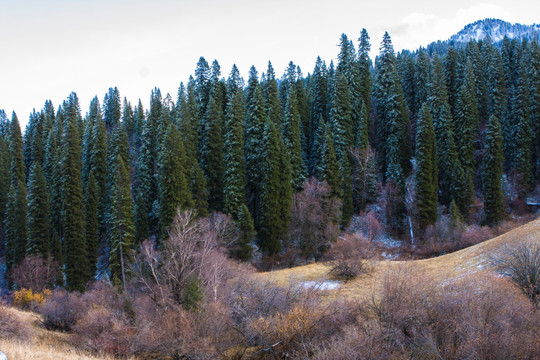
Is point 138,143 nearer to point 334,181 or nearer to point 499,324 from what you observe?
point 334,181

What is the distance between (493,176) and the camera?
4922 centimetres

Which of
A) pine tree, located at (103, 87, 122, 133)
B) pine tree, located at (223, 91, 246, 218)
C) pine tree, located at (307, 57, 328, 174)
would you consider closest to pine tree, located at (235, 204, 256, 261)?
pine tree, located at (223, 91, 246, 218)

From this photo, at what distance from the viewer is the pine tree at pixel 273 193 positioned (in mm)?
45594

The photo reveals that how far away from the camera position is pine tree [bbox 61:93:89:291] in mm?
46781

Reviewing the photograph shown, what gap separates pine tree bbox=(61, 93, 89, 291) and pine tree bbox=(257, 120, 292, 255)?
20829 millimetres

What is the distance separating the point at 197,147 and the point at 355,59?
94.5 ft

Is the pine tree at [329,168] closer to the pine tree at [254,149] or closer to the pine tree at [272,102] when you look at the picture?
the pine tree at [254,149]

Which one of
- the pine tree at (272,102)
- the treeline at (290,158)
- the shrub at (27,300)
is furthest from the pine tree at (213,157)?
the shrub at (27,300)

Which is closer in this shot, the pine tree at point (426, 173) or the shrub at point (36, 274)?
the shrub at point (36, 274)

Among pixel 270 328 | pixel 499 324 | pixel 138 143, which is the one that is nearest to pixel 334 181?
pixel 270 328

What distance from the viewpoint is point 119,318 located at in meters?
23.6

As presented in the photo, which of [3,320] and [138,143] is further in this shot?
[138,143]

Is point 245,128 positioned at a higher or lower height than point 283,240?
higher

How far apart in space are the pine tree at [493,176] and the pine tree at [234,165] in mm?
28593
